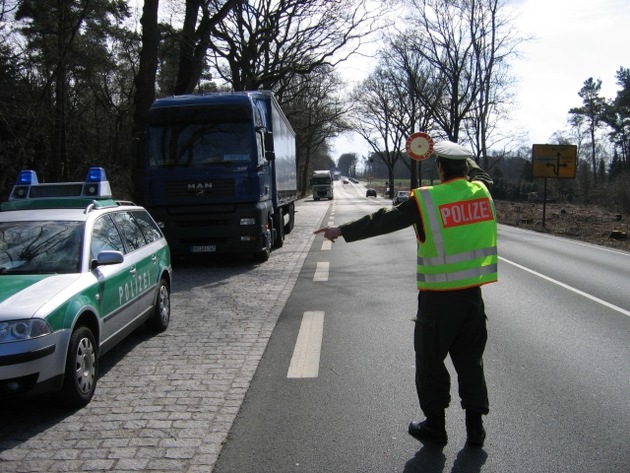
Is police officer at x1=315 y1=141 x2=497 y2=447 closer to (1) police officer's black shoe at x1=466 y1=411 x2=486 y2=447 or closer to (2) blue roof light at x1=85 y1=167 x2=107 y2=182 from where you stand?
(1) police officer's black shoe at x1=466 y1=411 x2=486 y2=447

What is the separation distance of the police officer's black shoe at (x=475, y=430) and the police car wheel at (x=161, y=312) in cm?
412

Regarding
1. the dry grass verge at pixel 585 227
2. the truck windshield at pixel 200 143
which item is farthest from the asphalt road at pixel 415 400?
the dry grass verge at pixel 585 227

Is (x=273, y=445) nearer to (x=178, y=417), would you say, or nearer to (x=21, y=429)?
(x=178, y=417)

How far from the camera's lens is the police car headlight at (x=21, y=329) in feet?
12.9

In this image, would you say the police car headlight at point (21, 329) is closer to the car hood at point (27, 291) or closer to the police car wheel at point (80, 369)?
the car hood at point (27, 291)

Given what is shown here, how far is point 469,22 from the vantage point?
37.0m

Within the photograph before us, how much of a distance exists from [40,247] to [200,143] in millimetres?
7543

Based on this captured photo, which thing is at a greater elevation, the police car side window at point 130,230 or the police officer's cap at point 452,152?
the police officer's cap at point 452,152

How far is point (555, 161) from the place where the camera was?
27406mm

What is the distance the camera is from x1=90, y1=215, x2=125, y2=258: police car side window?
5.34 meters

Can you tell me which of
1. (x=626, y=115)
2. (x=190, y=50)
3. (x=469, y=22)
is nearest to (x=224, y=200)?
(x=190, y=50)

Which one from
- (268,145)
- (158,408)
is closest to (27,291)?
(158,408)

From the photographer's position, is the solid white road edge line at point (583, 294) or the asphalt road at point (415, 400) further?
the solid white road edge line at point (583, 294)

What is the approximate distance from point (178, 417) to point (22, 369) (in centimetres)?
112
